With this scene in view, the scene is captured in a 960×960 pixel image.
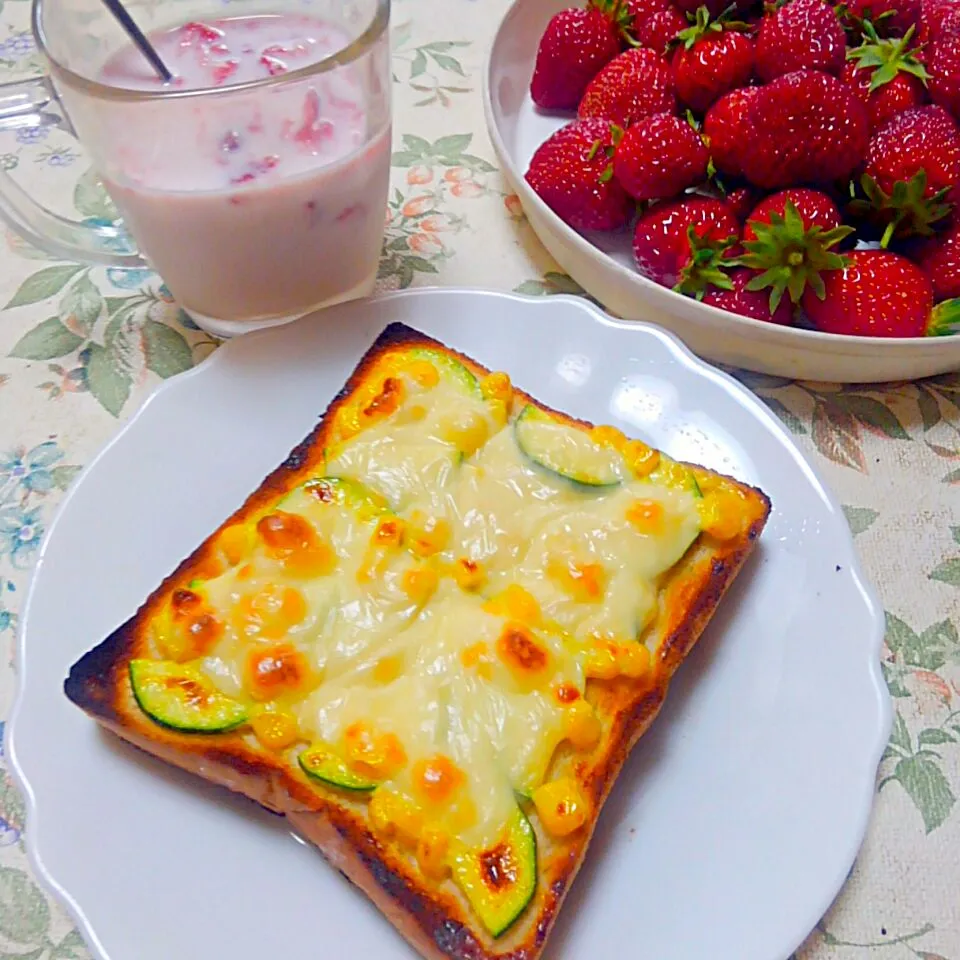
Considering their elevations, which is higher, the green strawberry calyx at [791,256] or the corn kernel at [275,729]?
the green strawberry calyx at [791,256]

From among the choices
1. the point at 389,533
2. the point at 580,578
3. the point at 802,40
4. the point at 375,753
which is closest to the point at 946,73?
the point at 802,40

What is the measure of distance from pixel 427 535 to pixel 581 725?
38 cm

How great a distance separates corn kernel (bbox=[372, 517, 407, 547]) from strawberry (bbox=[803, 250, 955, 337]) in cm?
101

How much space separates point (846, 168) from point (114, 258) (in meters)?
1.61

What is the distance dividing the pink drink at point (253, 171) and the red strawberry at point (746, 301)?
28.8 inches

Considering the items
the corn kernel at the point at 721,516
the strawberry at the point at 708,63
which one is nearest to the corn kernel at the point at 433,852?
the corn kernel at the point at 721,516

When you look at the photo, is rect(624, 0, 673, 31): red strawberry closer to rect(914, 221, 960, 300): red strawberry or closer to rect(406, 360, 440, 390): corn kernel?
rect(914, 221, 960, 300): red strawberry

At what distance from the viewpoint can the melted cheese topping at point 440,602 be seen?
1330 mm

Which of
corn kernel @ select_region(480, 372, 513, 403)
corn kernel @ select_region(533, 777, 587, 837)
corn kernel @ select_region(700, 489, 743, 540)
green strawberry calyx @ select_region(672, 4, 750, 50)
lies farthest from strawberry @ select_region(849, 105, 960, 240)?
corn kernel @ select_region(533, 777, 587, 837)

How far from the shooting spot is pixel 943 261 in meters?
1.98

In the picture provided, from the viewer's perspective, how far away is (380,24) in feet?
5.69

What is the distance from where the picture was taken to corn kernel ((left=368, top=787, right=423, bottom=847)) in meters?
1.29

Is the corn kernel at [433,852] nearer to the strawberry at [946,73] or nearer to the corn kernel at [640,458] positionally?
the corn kernel at [640,458]

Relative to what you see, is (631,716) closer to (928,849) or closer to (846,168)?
(928,849)
